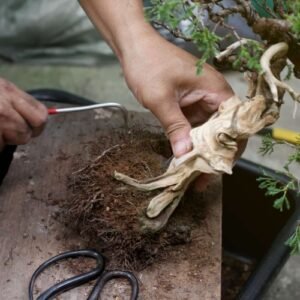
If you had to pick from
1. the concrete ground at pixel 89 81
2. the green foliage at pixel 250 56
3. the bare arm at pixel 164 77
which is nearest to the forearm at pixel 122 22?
the bare arm at pixel 164 77

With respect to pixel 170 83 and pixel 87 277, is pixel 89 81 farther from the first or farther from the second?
pixel 87 277

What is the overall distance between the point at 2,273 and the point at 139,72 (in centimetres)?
33

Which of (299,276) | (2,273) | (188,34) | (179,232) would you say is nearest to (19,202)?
(2,273)

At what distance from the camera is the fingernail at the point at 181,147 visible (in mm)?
806

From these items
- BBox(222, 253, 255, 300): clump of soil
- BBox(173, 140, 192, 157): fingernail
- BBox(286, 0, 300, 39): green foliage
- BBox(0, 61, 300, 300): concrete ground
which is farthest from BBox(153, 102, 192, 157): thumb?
BBox(0, 61, 300, 300): concrete ground

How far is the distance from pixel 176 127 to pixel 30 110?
0.24 metres

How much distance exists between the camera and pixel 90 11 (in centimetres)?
99

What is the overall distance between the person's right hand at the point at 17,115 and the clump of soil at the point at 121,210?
0.35 ft

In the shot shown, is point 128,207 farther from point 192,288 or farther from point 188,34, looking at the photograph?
point 188,34

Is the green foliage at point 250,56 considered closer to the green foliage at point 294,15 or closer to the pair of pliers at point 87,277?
the green foliage at point 294,15

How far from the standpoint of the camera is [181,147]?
2.66 feet

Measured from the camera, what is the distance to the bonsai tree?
25.4 inches

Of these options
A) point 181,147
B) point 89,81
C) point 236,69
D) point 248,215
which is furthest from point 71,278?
point 89,81

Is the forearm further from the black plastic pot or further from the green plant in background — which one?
the black plastic pot
